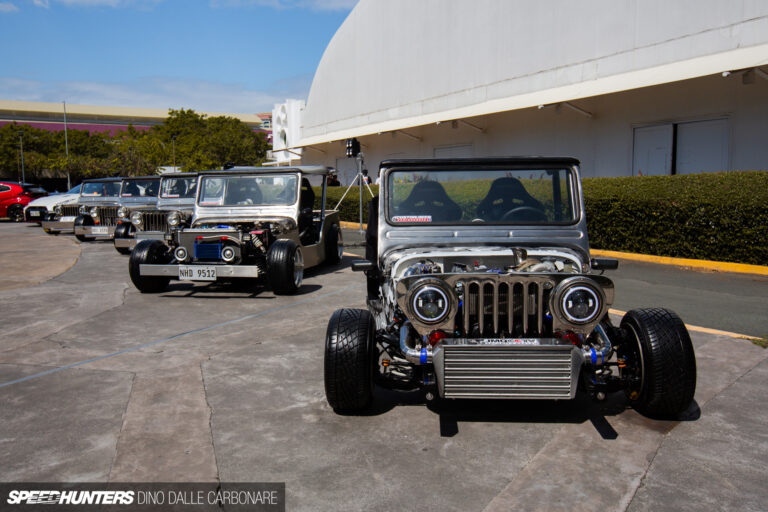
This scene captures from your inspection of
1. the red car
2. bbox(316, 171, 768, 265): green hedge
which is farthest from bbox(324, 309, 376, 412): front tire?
the red car

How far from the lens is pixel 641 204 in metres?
11.0

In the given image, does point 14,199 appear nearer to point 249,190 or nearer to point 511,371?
point 249,190

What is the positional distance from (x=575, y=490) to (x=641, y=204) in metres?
9.15

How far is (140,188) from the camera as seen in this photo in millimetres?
15391

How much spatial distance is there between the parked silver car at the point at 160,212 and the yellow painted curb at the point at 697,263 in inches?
338

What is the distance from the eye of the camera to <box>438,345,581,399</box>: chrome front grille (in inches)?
128

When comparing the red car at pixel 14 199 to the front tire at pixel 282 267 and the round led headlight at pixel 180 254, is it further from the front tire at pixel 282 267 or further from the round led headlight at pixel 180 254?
the front tire at pixel 282 267

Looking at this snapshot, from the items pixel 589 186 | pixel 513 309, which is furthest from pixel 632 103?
pixel 513 309

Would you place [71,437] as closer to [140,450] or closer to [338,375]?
[140,450]

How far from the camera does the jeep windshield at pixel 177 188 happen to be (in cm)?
1330

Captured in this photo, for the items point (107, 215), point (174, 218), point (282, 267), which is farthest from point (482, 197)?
point (107, 215)

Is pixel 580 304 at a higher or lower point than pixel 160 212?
lower

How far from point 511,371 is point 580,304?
21.4 inches

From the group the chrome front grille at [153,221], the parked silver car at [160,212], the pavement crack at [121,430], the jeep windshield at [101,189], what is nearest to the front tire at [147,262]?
the pavement crack at [121,430]
